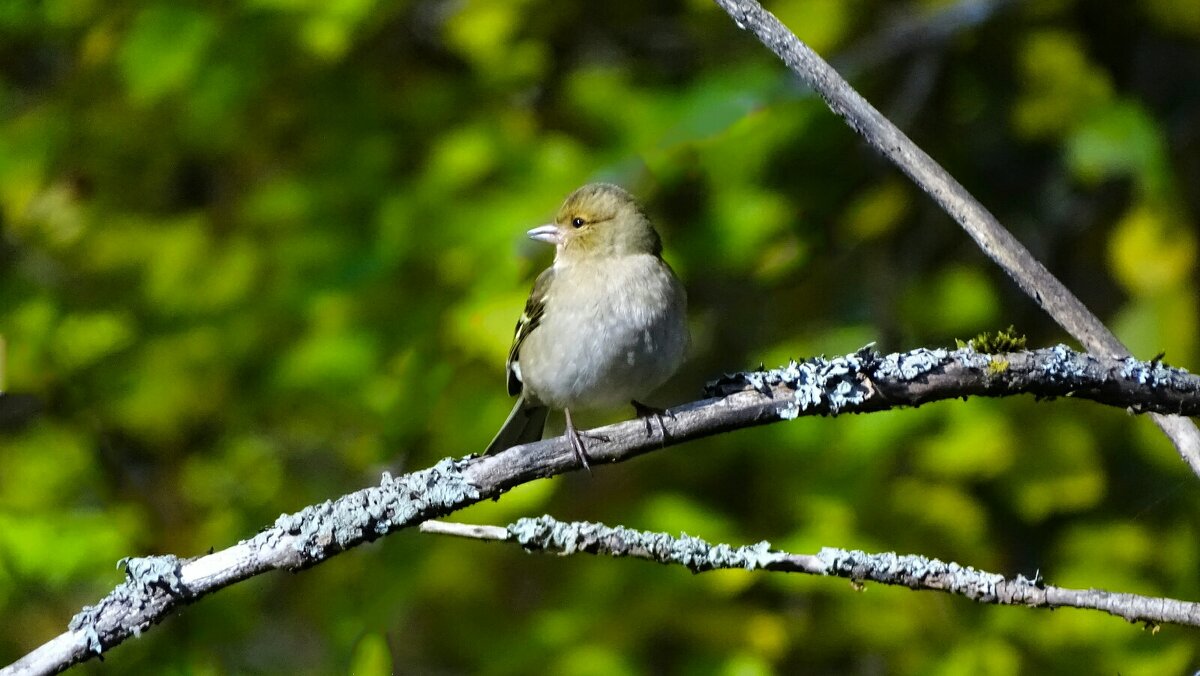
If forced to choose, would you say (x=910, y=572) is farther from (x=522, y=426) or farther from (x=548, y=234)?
(x=522, y=426)

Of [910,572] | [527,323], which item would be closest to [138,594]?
[910,572]

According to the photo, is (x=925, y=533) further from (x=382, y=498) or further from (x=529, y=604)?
(x=382, y=498)

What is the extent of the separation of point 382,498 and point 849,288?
3577mm

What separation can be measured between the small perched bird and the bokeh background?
0.49ft

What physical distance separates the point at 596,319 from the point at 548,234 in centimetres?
42

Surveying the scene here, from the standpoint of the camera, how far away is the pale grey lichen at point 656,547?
2.44m

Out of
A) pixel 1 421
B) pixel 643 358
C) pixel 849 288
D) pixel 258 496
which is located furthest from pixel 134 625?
pixel 849 288

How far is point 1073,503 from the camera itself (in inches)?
181

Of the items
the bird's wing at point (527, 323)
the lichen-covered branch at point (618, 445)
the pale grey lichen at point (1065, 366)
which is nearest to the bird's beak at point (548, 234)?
the bird's wing at point (527, 323)

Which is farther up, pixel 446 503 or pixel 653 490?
pixel 653 490

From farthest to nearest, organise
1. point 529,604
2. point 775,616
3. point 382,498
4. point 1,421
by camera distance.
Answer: point 529,604 < point 1,421 < point 775,616 < point 382,498

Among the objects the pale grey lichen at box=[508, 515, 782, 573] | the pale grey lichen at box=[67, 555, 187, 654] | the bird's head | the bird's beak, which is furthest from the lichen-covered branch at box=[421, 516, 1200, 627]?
the bird's head

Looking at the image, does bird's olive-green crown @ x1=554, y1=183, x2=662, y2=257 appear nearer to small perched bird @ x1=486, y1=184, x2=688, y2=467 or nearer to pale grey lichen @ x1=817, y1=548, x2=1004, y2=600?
small perched bird @ x1=486, y1=184, x2=688, y2=467

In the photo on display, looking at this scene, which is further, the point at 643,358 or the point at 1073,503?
the point at 1073,503
